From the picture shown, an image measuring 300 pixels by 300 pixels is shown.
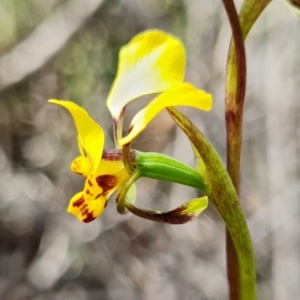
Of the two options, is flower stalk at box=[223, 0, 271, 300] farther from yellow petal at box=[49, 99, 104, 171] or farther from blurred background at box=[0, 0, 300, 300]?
blurred background at box=[0, 0, 300, 300]

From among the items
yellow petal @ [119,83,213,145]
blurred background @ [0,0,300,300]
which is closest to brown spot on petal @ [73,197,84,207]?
yellow petal @ [119,83,213,145]

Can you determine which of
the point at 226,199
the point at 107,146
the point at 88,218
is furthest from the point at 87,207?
the point at 107,146

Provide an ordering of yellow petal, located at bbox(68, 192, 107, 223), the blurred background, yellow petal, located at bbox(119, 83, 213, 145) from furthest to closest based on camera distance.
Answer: the blurred background
yellow petal, located at bbox(68, 192, 107, 223)
yellow petal, located at bbox(119, 83, 213, 145)

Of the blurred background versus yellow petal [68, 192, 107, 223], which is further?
the blurred background

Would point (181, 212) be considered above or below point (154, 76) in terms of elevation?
below

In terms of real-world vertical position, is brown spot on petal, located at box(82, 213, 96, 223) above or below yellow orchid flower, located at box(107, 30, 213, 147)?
below

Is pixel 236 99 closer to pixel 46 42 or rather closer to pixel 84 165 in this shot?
pixel 84 165

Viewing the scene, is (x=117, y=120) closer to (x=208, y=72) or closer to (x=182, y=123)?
(x=182, y=123)
